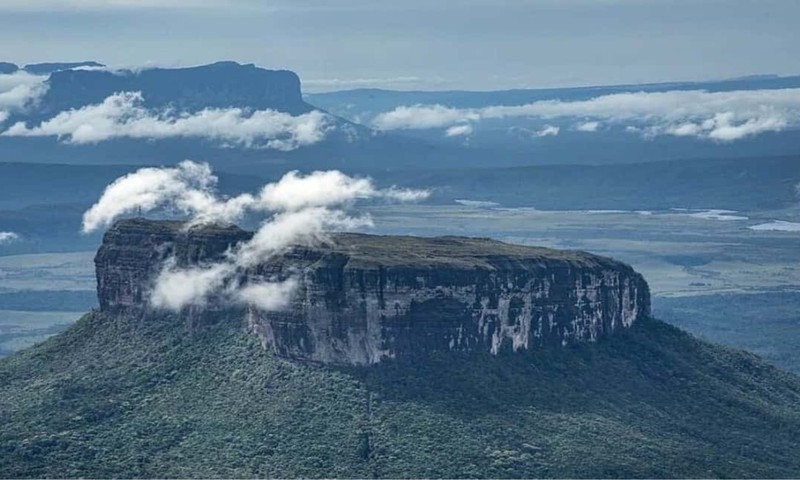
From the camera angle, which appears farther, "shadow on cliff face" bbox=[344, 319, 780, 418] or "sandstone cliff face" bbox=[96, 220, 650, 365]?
"sandstone cliff face" bbox=[96, 220, 650, 365]

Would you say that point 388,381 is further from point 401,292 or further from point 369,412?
point 401,292

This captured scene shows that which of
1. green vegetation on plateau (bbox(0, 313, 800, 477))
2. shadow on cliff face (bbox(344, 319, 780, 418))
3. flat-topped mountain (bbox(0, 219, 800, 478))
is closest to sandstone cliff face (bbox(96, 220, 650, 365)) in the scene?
flat-topped mountain (bbox(0, 219, 800, 478))

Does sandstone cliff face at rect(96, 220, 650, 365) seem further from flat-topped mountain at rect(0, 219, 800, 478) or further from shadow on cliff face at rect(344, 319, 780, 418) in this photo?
shadow on cliff face at rect(344, 319, 780, 418)

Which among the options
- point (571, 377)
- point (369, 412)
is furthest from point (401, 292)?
point (571, 377)

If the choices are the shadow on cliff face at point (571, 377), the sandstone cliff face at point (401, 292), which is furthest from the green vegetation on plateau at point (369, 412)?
the sandstone cliff face at point (401, 292)

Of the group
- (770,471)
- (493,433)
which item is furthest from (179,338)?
(770,471)

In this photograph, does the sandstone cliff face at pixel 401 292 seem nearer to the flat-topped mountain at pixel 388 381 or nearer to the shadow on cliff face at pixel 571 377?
the flat-topped mountain at pixel 388 381

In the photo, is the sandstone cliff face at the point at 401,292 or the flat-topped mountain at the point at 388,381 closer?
the flat-topped mountain at the point at 388,381
